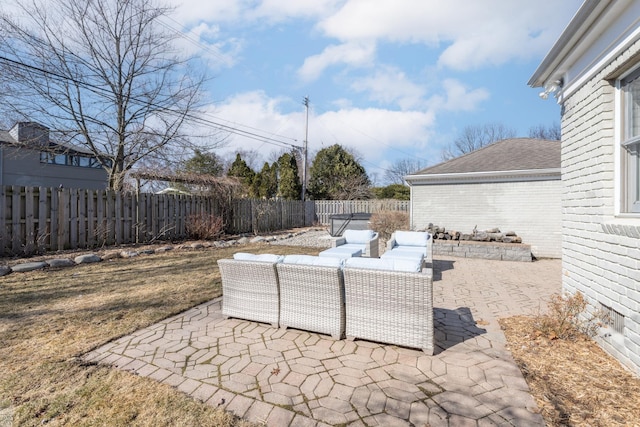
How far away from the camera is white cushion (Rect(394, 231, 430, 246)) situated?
7052 mm

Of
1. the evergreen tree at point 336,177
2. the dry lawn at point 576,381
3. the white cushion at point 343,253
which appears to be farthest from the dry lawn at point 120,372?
the evergreen tree at point 336,177

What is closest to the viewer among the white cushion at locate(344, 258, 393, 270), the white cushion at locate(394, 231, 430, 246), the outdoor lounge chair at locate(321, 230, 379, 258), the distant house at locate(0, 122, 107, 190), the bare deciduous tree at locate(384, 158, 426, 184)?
the white cushion at locate(344, 258, 393, 270)

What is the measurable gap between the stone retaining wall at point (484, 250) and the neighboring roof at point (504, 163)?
2514 millimetres

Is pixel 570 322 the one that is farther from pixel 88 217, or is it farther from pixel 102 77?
pixel 102 77

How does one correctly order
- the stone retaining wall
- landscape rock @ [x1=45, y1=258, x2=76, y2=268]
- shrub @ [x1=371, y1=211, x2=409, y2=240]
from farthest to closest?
1. shrub @ [x1=371, y1=211, x2=409, y2=240]
2. the stone retaining wall
3. landscape rock @ [x1=45, y1=258, x2=76, y2=268]

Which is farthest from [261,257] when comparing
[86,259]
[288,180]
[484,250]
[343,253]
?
[288,180]

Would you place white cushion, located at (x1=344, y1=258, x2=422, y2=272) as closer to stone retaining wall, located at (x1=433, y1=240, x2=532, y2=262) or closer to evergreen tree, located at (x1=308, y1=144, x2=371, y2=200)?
stone retaining wall, located at (x1=433, y1=240, x2=532, y2=262)

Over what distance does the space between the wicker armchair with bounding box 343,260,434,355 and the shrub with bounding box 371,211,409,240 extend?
786cm

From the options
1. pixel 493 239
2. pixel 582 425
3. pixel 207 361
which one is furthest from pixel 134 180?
pixel 582 425

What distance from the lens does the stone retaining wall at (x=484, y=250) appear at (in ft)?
27.9

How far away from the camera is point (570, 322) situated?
3.48 m

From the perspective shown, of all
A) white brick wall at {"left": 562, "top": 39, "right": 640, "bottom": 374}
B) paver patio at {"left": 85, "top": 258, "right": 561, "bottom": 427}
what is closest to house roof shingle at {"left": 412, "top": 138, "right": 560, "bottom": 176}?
white brick wall at {"left": 562, "top": 39, "right": 640, "bottom": 374}

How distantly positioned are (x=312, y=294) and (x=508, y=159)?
10.4 meters

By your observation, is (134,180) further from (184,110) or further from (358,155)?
(358,155)
